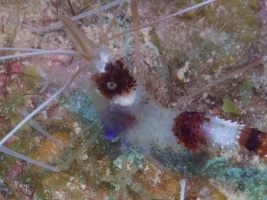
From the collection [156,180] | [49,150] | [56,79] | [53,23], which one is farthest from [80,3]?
[156,180]

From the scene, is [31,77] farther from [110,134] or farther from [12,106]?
[110,134]

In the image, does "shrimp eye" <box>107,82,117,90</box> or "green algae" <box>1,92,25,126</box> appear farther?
"green algae" <box>1,92,25,126</box>

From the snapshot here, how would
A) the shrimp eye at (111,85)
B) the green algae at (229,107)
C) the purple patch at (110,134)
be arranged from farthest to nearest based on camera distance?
1. the purple patch at (110,134)
2. the green algae at (229,107)
3. the shrimp eye at (111,85)

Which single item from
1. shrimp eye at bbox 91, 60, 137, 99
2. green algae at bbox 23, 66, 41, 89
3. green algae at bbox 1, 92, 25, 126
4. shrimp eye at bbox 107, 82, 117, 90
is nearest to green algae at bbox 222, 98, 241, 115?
shrimp eye at bbox 91, 60, 137, 99

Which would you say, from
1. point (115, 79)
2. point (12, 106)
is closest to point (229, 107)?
point (115, 79)

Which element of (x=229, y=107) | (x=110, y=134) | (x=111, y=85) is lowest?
(x=110, y=134)

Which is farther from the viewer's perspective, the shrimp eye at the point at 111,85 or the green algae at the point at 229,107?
the green algae at the point at 229,107

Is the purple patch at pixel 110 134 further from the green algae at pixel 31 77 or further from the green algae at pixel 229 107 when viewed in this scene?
the green algae at pixel 229 107

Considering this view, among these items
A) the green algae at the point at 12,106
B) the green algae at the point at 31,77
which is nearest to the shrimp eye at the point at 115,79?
the green algae at the point at 31,77

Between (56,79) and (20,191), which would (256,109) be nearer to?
(56,79)

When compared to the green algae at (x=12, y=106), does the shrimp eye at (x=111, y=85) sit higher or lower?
higher

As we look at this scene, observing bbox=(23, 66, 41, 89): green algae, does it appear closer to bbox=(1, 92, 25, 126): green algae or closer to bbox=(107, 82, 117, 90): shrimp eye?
bbox=(1, 92, 25, 126): green algae
